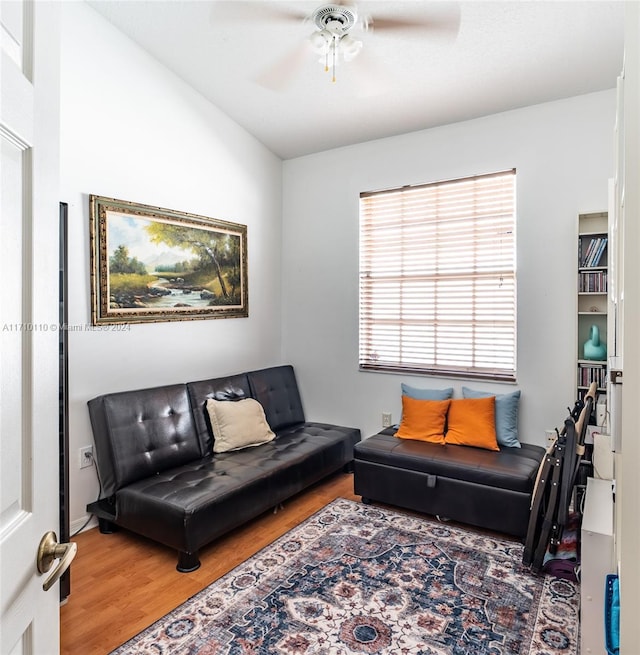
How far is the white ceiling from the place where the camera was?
101 inches

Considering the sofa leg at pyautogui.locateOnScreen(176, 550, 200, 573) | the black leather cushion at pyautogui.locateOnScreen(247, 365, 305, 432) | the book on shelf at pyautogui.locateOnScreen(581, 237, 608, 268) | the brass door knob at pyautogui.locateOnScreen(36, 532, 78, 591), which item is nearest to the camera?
the brass door knob at pyautogui.locateOnScreen(36, 532, 78, 591)

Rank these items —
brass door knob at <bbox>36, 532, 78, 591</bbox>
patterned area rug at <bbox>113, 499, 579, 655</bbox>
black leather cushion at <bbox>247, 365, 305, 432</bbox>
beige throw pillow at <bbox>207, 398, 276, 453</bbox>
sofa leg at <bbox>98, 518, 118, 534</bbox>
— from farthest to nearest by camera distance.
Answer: black leather cushion at <bbox>247, 365, 305, 432</bbox> → beige throw pillow at <bbox>207, 398, 276, 453</bbox> → sofa leg at <bbox>98, 518, 118, 534</bbox> → patterned area rug at <bbox>113, 499, 579, 655</bbox> → brass door knob at <bbox>36, 532, 78, 591</bbox>

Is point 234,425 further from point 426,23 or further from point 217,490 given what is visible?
point 426,23

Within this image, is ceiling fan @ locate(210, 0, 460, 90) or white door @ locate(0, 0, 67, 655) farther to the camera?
ceiling fan @ locate(210, 0, 460, 90)

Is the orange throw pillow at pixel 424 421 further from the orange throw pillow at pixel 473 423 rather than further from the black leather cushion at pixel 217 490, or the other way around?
the black leather cushion at pixel 217 490

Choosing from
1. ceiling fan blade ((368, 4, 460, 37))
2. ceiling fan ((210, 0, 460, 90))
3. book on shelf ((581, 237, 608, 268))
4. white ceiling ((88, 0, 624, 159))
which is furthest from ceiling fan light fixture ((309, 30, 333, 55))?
book on shelf ((581, 237, 608, 268))

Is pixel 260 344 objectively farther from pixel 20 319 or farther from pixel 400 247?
pixel 20 319

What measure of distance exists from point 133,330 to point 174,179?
1201 mm

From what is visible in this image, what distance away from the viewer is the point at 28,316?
0.77 meters

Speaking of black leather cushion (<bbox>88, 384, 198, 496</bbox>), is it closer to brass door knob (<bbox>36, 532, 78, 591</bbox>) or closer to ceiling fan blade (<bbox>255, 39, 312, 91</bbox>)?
brass door knob (<bbox>36, 532, 78, 591</bbox>)

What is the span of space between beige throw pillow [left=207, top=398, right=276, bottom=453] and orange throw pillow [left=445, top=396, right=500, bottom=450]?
1448mm

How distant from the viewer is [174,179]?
3.45 meters

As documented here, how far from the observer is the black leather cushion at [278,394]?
397cm

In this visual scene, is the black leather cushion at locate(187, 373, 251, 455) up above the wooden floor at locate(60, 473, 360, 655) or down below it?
above
